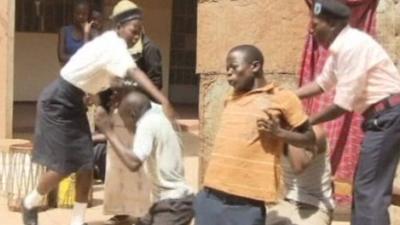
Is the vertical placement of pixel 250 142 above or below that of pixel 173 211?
above

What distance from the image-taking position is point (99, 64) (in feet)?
21.6

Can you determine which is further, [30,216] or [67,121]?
[30,216]

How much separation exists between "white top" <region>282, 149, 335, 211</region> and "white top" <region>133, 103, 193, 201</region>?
78cm

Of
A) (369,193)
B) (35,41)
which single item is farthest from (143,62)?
(35,41)

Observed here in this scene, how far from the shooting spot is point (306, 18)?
7.40 meters

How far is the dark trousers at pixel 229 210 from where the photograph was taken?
4746 mm

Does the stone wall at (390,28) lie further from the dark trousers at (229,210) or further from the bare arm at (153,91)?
the dark trousers at (229,210)

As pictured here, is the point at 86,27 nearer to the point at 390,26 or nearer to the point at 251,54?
the point at 390,26

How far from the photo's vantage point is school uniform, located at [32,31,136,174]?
6.83m

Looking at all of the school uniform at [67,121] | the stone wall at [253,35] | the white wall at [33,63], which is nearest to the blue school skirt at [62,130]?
the school uniform at [67,121]

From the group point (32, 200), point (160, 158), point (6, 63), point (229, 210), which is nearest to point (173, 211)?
point (160, 158)

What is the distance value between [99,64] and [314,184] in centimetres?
207

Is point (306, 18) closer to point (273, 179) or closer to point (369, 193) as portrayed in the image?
point (369, 193)

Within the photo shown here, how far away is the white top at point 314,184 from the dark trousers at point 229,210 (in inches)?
10.9
